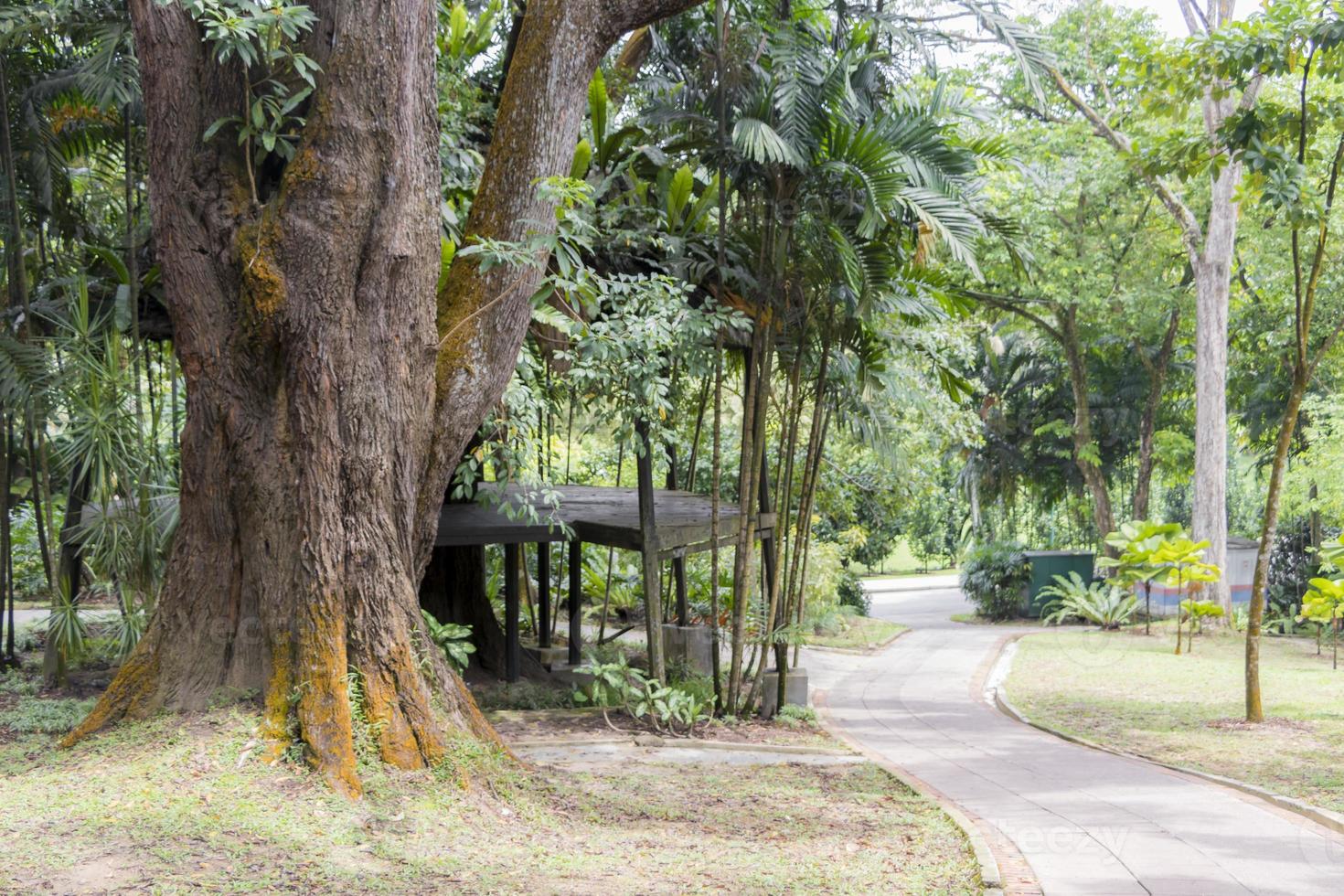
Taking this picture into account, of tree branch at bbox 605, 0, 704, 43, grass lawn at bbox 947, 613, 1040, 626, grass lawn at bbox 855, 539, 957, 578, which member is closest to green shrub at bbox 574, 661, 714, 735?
tree branch at bbox 605, 0, 704, 43

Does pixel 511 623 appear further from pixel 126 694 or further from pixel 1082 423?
pixel 1082 423

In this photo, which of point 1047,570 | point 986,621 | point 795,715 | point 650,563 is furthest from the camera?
point 986,621

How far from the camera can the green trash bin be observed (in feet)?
71.8

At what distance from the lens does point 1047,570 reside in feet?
71.9

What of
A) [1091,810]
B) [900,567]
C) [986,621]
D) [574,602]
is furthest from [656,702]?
[900,567]

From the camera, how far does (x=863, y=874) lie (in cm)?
470

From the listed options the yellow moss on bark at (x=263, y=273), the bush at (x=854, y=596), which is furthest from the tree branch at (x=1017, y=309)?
the yellow moss on bark at (x=263, y=273)

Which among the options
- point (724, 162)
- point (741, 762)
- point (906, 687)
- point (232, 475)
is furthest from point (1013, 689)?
point (232, 475)

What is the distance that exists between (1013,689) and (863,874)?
7.54 metres

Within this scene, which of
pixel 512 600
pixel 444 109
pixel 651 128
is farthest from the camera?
pixel 512 600

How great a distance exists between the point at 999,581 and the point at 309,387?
1931 cm

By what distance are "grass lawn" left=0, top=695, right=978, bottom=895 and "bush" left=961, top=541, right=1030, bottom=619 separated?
17067 millimetres

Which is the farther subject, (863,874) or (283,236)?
(283,236)

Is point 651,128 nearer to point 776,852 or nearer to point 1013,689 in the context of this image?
point 776,852
